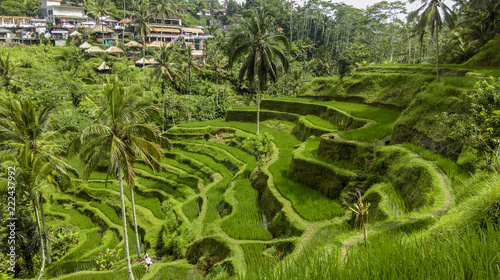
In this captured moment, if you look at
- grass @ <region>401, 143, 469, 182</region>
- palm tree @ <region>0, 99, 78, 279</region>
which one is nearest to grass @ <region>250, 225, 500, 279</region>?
grass @ <region>401, 143, 469, 182</region>

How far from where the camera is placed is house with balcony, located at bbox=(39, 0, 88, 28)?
212ft

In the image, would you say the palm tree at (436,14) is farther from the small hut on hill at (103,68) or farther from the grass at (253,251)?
the small hut on hill at (103,68)

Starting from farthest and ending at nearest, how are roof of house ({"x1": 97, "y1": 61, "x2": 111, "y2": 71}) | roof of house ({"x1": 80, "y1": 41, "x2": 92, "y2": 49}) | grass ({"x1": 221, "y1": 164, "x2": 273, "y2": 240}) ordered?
roof of house ({"x1": 80, "y1": 41, "x2": 92, "y2": 49}) < roof of house ({"x1": 97, "y1": 61, "x2": 111, "y2": 71}) < grass ({"x1": 221, "y1": 164, "x2": 273, "y2": 240})

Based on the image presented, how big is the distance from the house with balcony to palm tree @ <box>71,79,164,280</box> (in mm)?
66949

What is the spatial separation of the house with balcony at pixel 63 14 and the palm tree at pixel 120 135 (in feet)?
220

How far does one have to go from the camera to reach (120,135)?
10.6m

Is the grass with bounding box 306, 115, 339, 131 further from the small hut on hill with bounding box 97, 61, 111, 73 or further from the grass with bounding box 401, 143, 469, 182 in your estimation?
the small hut on hill with bounding box 97, 61, 111, 73

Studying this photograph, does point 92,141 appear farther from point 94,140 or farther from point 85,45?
point 85,45

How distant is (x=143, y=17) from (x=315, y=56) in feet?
104

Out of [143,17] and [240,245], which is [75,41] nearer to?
[143,17]

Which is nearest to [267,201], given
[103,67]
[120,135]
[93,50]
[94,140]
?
[120,135]

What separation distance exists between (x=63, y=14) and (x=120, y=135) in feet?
236

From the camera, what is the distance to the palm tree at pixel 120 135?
10.1 m

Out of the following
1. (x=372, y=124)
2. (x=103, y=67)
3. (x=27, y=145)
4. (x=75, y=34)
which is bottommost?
(x=27, y=145)
